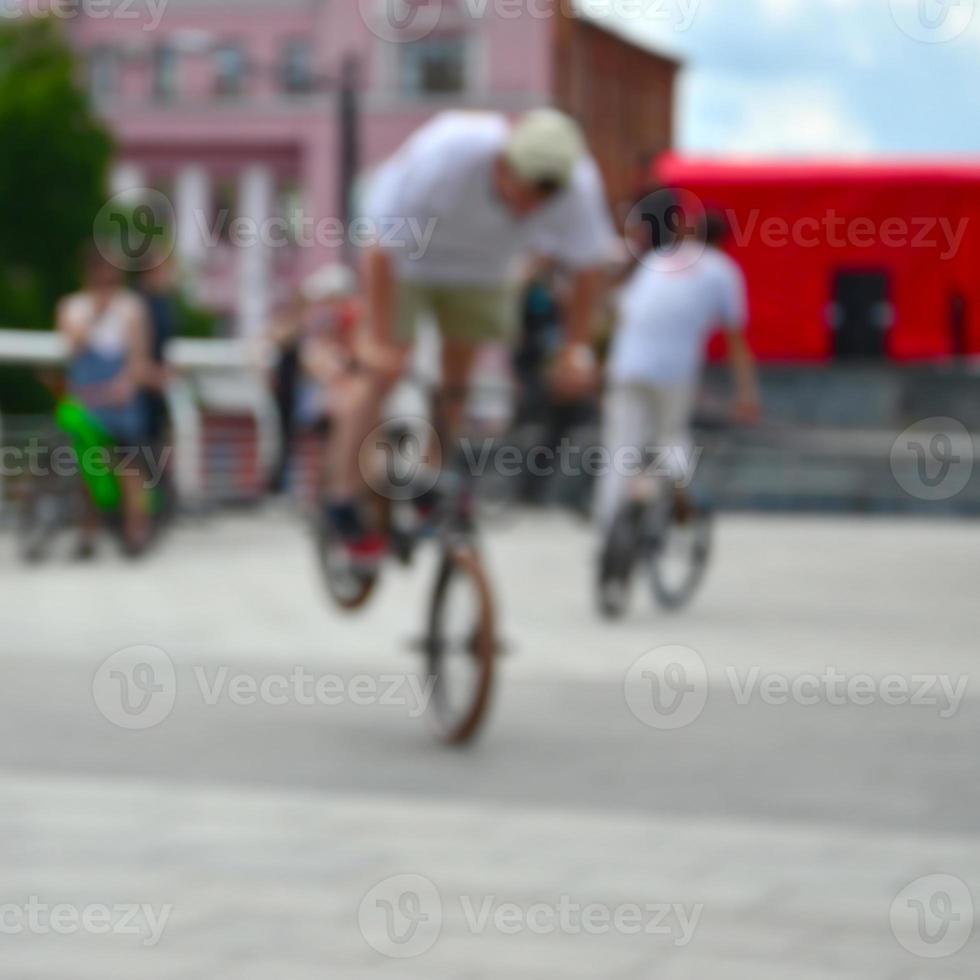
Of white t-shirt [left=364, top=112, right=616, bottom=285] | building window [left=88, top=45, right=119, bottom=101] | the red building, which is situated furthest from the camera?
building window [left=88, top=45, right=119, bottom=101]

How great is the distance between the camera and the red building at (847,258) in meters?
28.6

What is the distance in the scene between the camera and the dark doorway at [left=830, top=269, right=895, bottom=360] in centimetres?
2873

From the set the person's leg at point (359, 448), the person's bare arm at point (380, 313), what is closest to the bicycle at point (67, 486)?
the person's leg at point (359, 448)

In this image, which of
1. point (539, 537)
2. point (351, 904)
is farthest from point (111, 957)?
point (539, 537)

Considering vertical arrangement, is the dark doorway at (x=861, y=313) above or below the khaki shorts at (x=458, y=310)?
below

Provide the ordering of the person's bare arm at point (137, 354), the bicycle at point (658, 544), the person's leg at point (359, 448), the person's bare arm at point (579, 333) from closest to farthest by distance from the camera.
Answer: the person's bare arm at point (579, 333), the person's leg at point (359, 448), the bicycle at point (658, 544), the person's bare arm at point (137, 354)

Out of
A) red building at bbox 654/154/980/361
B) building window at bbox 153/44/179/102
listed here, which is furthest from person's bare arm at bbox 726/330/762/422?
building window at bbox 153/44/179/102

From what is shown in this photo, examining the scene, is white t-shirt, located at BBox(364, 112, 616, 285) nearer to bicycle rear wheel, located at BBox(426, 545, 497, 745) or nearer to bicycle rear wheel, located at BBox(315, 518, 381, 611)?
bicycle rear wheel, located at BBox(426, 545, 497, 745)

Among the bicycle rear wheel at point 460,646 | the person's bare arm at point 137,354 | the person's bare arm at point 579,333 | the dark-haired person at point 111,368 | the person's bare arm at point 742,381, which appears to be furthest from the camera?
the person's bare arm at point 137,354

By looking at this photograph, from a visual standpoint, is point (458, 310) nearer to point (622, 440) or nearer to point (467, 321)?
point (467, 321)

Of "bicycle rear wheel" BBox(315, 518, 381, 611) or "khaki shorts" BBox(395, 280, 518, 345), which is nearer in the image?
"khaki shorts" BBox(395, 280, 518, 345)

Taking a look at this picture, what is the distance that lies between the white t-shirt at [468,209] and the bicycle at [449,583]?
0.54m

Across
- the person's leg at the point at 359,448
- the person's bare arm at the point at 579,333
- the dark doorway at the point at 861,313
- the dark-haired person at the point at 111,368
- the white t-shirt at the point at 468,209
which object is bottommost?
the dark doorway at the point at 861,313

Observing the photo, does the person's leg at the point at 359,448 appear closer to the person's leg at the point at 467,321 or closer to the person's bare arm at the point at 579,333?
the person's leg at the point at 467,321
